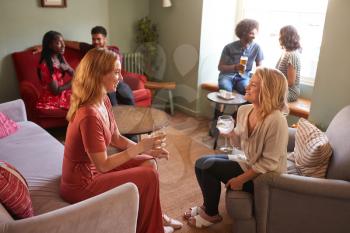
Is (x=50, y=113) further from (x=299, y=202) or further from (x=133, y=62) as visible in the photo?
(x=299, y=202)

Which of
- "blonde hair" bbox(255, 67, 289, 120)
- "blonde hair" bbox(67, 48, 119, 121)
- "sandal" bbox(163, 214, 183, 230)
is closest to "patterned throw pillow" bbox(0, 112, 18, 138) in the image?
"blonde hair" bbox(67, 48, 119, 121)

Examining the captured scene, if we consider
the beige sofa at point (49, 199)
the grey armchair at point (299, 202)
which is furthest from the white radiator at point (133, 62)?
the grey armchair at point (299, 202)

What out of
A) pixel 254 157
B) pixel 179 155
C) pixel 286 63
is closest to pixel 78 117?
pixel 254 157

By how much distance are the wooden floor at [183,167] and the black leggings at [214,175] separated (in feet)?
0.65

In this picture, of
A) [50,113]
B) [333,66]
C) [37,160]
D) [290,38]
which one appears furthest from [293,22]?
[37,160]

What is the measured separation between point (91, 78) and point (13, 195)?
0.61 metres

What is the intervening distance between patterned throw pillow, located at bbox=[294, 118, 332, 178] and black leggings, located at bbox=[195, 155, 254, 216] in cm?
37

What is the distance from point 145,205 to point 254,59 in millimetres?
2572

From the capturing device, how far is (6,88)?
3602 mm

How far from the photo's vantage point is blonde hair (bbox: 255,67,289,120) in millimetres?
1624

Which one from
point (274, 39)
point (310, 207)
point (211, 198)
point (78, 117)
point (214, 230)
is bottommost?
point (214, 230)

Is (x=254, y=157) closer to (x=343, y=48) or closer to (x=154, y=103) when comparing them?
(x=343, y=48)

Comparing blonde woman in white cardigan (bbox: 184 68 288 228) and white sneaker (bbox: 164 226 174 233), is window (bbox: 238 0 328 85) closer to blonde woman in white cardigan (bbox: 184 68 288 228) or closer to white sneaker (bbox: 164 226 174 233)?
blonde woman in white cardigan (bbox: 184 68 288 228)

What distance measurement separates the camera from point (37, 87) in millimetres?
3332
